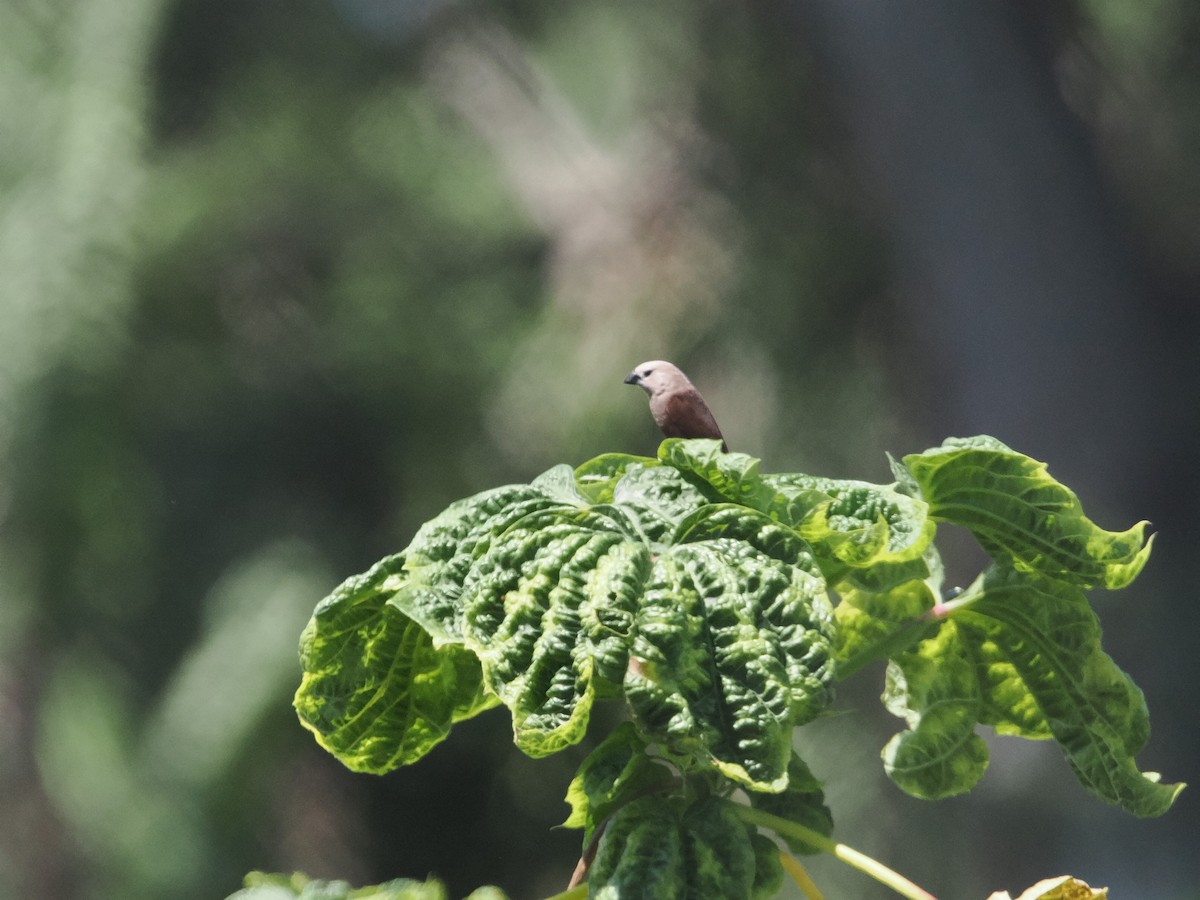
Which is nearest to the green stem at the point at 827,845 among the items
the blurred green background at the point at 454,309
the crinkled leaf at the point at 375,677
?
the crinkled leaf at the point at 375,677

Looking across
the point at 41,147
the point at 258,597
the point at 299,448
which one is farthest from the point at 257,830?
the point at 41,147

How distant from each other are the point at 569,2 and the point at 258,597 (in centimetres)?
111

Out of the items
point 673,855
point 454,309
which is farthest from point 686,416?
point 454,309

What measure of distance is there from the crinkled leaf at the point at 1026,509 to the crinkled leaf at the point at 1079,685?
2 centimetres

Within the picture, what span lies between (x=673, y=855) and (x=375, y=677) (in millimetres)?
119

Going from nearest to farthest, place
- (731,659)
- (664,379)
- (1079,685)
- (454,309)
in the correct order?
(731,659) → (1079,685) → (664,379) → (454,309)

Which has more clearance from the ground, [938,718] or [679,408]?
[679,408]

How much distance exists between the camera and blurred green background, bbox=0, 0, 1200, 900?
1342mm

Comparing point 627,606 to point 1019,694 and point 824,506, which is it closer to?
point 824,506

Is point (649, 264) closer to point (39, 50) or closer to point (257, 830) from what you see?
point (257, 830)

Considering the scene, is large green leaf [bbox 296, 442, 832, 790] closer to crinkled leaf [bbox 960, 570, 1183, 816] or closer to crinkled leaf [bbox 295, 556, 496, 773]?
crinkled leaf [bbox 295, 556, 496, 773]

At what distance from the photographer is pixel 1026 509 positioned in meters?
0.37

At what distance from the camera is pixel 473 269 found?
1905 mm

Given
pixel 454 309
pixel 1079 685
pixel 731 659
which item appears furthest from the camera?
pixel 454 309
